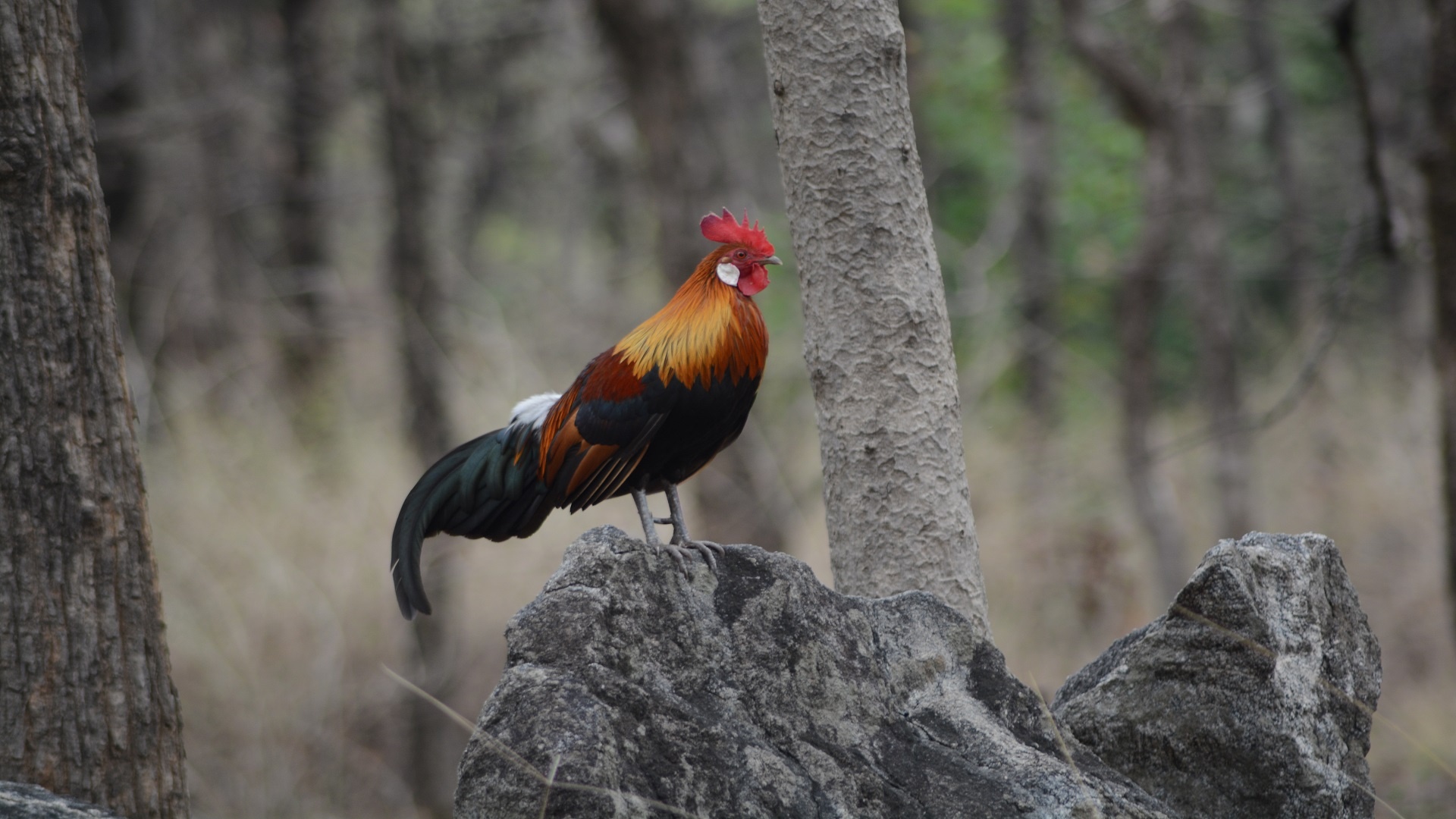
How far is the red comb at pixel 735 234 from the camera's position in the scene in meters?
3.35

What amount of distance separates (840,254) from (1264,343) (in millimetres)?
13646

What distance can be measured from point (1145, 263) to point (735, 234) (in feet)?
19.2

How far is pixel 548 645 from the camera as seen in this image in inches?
95.4

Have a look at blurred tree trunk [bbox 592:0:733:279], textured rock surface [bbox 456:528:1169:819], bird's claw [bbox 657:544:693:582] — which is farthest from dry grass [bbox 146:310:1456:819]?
bird's claw [bbox 657:544:693:582]

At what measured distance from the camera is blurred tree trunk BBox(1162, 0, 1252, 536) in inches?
342

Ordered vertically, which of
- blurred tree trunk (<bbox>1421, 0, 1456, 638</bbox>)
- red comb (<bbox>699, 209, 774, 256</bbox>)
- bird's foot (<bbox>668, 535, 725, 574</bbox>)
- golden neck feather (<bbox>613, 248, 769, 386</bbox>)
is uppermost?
blurred tree trunk (<bbox>1421, 0, 1456, 638</bbox>)

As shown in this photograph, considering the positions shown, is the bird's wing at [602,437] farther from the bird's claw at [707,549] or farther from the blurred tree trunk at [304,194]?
the blurred tree trunk at [304,194]

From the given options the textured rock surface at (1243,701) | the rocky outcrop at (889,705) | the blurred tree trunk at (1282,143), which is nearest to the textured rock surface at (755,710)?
the rocky outcrop at (889,705)

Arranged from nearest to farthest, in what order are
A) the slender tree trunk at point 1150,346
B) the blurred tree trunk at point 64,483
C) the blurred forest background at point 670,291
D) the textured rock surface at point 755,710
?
the textured rock surface at point 755,710
the blurred tree trunk at point 64,483
the blurred forest background at point 670,291
the slender tree trunk at point 1150,346

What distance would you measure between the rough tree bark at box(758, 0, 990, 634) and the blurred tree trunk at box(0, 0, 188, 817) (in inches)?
72.3

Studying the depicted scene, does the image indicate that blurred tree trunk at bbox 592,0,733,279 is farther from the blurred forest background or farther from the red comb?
the red comb

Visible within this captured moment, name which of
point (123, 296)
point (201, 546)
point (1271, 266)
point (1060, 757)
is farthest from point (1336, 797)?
point (1271, 266)

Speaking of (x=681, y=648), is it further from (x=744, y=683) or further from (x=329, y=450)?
(x=329, y=450)

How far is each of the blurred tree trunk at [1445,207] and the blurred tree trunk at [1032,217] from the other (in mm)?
4915
